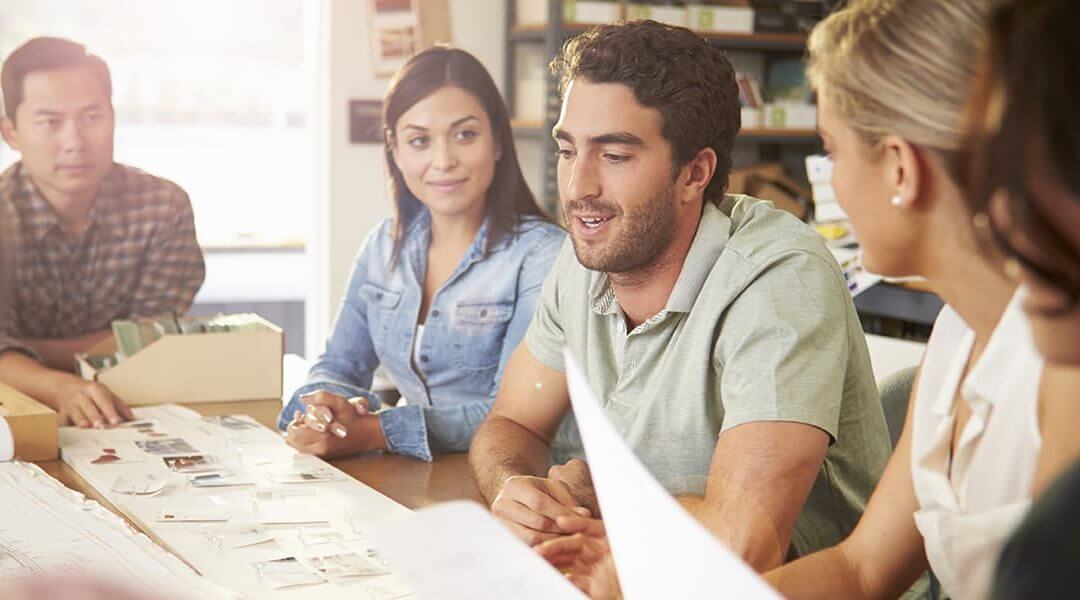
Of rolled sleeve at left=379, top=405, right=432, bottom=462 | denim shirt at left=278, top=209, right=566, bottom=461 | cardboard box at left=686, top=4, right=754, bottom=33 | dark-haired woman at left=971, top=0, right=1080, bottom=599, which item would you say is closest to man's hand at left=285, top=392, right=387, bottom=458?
rolled sleeve at left=379, top=405, right=432, bottom=462

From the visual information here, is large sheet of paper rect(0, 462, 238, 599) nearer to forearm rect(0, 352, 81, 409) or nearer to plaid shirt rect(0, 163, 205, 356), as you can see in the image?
forearm rect(0, 352, 81, 409)

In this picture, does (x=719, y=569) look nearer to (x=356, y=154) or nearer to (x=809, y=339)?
(x=809, y=339)

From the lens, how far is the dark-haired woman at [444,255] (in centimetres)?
211

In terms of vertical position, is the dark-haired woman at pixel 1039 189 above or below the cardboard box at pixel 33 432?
above

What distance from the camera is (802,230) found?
1.45 meters

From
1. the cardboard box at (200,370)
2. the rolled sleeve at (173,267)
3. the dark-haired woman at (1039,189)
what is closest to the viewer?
the dark-haired woman at (1039,189)

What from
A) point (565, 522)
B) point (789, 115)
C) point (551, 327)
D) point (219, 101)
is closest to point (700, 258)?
point (551, 327)

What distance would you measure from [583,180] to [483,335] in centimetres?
61

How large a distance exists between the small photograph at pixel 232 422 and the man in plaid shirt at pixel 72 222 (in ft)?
1.53

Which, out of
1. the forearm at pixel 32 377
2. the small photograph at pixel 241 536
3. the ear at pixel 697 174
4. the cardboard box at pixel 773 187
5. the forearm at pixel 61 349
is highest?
the ear at pixel 697 174

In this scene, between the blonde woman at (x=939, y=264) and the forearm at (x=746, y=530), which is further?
the forearm at (x=746, y=530)

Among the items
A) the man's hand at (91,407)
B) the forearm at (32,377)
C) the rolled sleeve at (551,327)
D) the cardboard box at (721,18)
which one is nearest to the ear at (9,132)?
the forearm at (32,377)

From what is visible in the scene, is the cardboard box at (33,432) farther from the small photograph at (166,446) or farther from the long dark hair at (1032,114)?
the long dark hair at (1032,114)

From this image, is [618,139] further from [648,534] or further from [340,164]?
[340,164]
